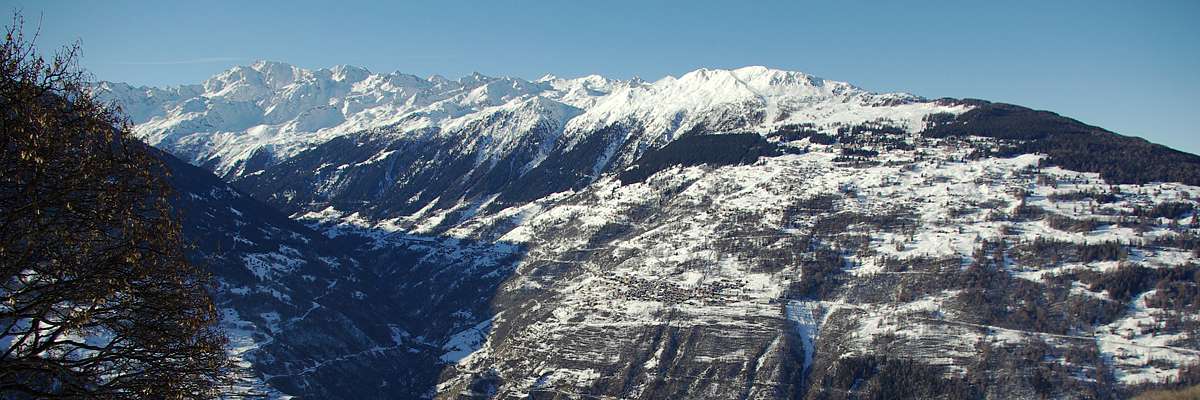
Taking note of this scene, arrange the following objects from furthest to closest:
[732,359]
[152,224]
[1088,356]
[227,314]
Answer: [227,314]
[732,359]
[1088,356]
[152,224]

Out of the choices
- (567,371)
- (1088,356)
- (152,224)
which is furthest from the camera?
(567,371)

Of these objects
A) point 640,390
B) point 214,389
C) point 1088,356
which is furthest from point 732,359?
point 214,389

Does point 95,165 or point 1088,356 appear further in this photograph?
point 1088,356

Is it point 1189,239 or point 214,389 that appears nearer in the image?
point 214,389

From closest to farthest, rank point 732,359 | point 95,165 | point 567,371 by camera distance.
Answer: point 95,165 → point 732,359 → point 567,371

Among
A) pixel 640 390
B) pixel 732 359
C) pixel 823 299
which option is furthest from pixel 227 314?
pixel 823 299

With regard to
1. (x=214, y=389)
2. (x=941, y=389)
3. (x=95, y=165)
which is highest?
(x=95, y=165)

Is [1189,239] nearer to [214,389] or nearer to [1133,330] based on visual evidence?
[1133,330]

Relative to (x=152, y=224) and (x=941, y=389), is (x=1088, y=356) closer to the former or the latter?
(x=941, y=389)

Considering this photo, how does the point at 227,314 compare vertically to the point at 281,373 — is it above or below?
above
